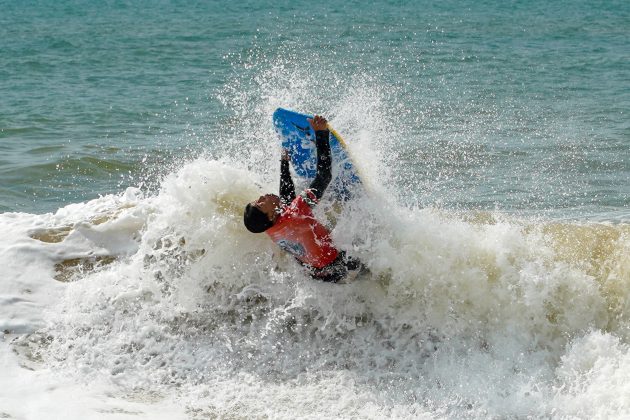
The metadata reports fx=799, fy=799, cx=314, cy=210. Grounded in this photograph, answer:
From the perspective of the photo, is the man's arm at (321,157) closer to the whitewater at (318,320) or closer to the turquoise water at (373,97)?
the whitewater at (318,320)

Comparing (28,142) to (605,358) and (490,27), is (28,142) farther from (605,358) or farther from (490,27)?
(490,27)

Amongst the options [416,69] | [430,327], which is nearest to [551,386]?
[430,327]

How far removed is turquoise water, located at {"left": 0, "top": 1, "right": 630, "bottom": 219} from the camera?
1076cm

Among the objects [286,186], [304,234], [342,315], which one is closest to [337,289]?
[342,315]

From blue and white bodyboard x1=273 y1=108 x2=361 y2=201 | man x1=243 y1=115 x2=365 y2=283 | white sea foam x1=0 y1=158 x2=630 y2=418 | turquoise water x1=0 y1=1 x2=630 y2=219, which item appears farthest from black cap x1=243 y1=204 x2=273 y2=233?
turquoise water x1=0 y1=1 x2=630 y2=219

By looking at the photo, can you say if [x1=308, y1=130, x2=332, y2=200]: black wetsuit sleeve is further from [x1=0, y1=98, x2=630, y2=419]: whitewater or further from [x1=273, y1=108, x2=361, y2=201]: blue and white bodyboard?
[x1=273, y1=108, x2=361, y2=201]: blue and white bodyboard

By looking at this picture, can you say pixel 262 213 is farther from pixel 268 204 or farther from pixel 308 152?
pixel 308 152

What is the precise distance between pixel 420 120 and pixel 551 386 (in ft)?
28.6

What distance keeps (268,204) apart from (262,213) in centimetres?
9

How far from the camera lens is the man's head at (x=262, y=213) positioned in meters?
5.68

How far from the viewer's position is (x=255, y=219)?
5.68 meters

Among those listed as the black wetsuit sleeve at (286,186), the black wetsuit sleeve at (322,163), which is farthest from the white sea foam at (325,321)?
the black wetsuit sleeve at (286,186)

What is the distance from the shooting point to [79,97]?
17219mm

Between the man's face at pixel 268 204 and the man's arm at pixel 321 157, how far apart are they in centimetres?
38
